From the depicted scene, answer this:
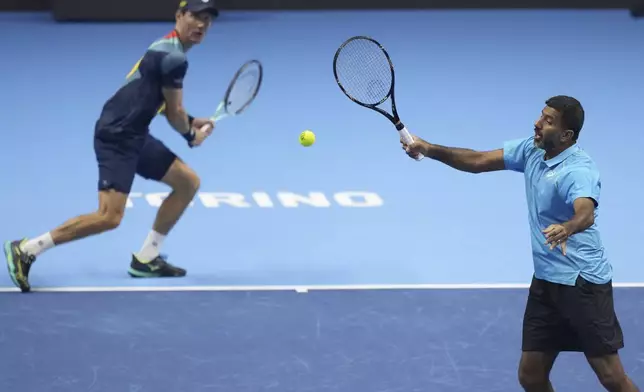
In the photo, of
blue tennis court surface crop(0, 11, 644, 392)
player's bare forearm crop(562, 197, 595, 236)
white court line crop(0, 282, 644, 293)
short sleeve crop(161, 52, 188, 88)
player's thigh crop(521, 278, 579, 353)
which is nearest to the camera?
player's bare forearm crop(562, 197, 595, 236)

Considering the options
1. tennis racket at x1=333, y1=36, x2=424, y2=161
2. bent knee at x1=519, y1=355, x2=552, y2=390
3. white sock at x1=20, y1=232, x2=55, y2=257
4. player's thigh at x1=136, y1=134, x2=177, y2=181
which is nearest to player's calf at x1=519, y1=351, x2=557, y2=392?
bent knee at x1=519, y1=355, x2=552, y2=390

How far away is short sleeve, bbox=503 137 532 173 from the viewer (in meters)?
6.37

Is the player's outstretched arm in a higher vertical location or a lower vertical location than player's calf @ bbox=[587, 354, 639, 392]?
higher

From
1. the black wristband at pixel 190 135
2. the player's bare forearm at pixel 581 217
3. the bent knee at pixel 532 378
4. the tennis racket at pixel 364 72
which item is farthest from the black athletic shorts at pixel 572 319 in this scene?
the black wristband at pixel 190 135

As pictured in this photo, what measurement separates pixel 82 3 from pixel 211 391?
34.2 ft

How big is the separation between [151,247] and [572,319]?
12.7ft

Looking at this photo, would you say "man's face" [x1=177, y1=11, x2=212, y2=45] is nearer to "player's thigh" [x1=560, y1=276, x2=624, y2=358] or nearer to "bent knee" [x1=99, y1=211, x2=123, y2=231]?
"bent knee" [x1=99, y1=211, x2=123, y2=231]

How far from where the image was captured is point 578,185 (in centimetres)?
590

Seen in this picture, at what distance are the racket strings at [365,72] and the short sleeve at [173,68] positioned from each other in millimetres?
1266

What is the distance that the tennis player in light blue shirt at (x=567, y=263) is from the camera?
6.00 meters

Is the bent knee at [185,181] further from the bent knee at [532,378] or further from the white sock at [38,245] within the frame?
the bent knee at [532,378]

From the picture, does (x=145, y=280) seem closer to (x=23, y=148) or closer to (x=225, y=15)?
(x=23, y=148)

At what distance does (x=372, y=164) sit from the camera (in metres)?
11.6

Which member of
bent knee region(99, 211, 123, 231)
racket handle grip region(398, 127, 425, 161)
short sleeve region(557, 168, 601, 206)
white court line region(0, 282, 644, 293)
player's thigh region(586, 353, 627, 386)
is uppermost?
racket handle grip region(398, 127, 425, 161)
